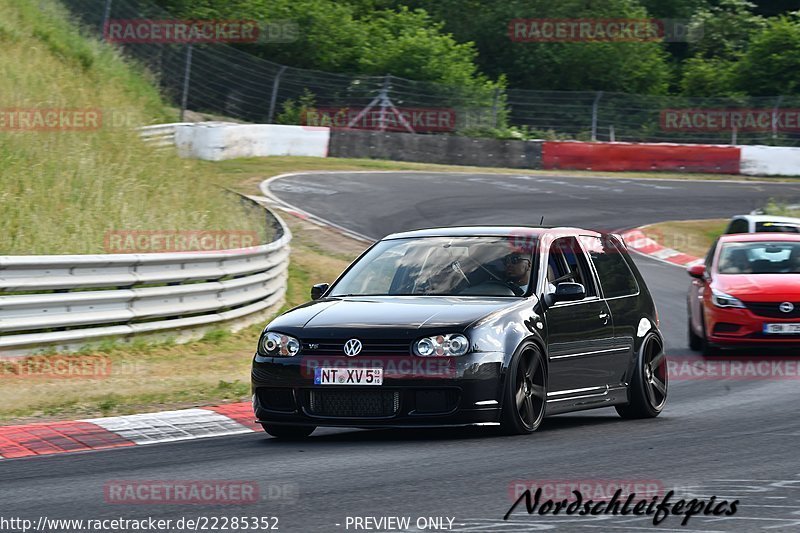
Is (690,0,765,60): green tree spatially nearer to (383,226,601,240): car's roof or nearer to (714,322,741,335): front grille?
(714,322,741,335): front grille

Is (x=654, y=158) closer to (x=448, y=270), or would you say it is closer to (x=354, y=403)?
(x=448, y=270)

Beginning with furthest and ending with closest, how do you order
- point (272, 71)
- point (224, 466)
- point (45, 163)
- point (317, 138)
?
point (272, 71)
point (317, 138)
point (45, 163)
point (224, 466)

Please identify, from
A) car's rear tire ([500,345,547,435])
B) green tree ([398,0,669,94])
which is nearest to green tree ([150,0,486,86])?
green tree ([398,0,669,94])

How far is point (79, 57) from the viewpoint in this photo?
101 feet

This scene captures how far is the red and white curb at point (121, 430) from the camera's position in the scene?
8.88m

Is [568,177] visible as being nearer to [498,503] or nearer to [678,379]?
[678,379]

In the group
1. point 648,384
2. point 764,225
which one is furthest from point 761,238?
point 648,384

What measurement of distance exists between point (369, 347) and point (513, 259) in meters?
1.57

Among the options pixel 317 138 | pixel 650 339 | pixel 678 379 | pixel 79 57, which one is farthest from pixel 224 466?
pixel 317 138

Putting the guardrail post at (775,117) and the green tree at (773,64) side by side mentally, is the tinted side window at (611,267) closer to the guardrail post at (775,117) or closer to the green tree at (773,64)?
the guardrail post at (775,117)

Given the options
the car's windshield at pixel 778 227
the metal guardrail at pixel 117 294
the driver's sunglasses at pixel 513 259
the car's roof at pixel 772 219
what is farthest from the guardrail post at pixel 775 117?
the driver's sunglasses at pixel 513 259

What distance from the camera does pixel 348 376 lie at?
27.7 feet

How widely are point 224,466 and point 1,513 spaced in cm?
169

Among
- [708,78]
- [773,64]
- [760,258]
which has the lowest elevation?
[760,258]
